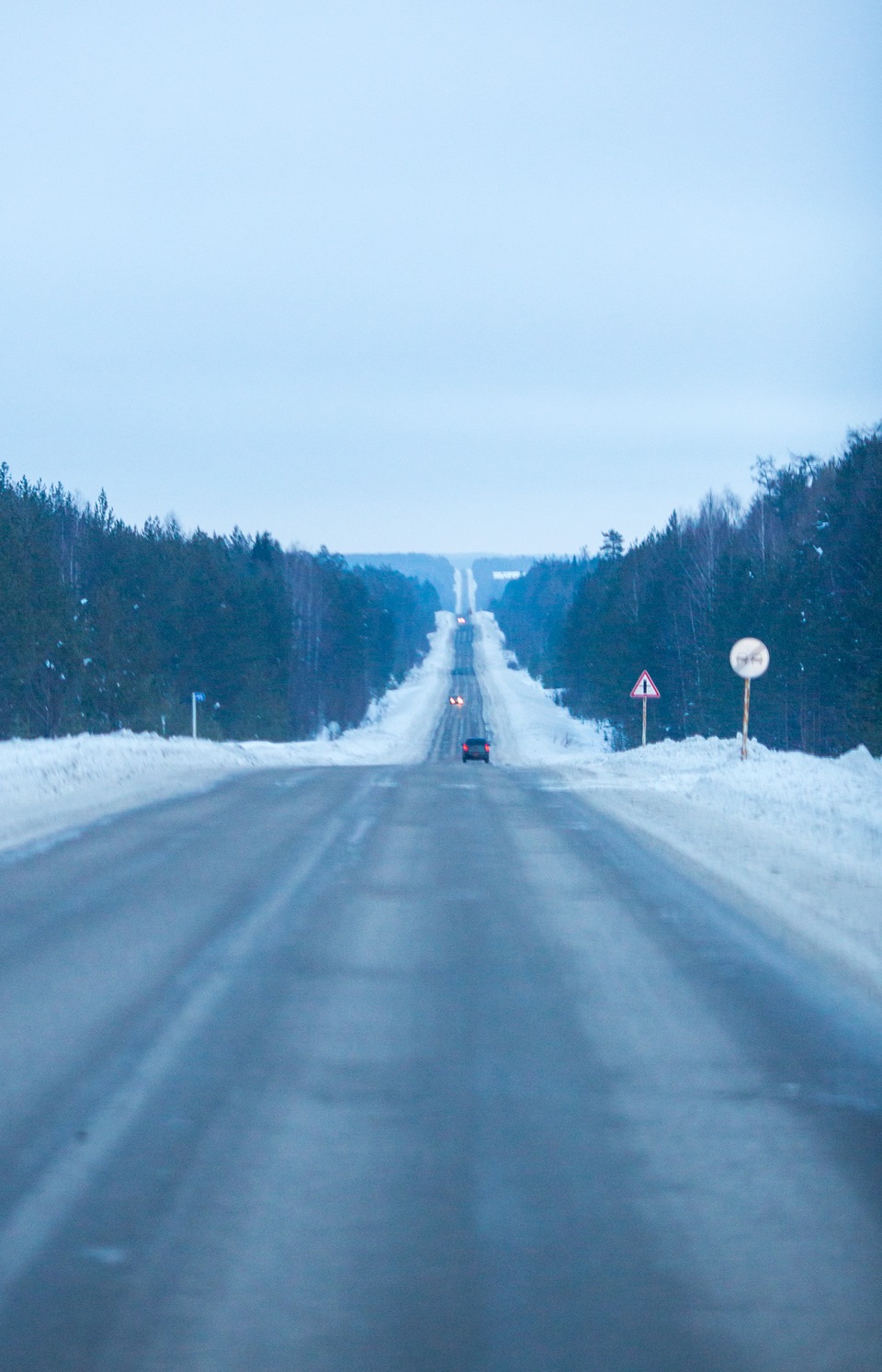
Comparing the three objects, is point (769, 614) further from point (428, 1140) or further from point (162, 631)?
point (428, 1140)

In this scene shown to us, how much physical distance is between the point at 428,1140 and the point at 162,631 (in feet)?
199

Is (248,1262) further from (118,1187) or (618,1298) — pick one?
(618,1298)

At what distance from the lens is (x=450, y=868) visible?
11203mm

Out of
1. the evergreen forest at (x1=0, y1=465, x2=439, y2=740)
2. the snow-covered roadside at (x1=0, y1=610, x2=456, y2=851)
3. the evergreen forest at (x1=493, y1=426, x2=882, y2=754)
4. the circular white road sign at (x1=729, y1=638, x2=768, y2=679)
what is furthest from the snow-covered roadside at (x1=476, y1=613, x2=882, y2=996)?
the evergreen forest at (x1=0, y1=465, x2=439, y2=740)

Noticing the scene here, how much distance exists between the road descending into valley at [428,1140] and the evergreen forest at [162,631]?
3427cm

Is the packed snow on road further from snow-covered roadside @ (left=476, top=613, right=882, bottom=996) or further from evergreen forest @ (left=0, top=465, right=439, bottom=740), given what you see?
evergreen forest @ (left=0, top=465, right=439, bottom=740)

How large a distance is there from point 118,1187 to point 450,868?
7100 millimetres

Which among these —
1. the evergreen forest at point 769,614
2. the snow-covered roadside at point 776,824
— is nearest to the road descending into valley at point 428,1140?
the snow-covered roadside at point 776,824

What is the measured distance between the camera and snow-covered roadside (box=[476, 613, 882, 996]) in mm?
8648

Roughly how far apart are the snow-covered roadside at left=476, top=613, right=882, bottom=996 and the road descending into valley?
66cm

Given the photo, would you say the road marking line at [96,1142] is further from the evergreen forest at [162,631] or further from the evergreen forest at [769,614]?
the evergreen forest at [162,631]

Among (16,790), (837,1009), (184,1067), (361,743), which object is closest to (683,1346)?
(184,1067)

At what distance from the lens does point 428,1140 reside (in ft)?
15.3

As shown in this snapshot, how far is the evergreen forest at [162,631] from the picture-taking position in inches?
1639
